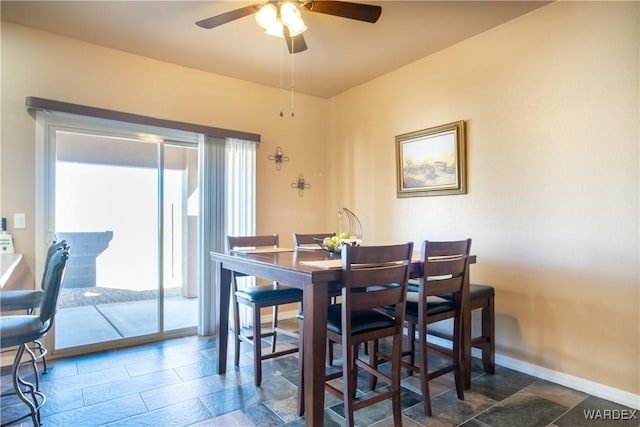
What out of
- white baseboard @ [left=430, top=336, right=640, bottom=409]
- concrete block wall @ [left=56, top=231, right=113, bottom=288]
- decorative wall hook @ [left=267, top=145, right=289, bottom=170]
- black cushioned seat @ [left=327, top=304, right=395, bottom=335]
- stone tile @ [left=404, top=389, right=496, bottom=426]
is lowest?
stone tile @ [left=404, top=389, right=496, bottom=426]

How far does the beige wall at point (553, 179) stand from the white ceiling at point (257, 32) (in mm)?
275

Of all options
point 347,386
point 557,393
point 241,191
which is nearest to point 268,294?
point 347,386

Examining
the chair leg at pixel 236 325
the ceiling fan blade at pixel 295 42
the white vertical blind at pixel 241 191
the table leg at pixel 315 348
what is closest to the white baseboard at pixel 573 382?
the table leg at pixel 315 348

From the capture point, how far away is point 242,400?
2.29 meters

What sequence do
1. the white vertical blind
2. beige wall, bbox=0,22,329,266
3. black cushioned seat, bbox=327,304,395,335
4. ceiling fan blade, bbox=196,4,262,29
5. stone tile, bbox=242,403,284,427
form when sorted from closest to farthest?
black cushioned seat, bbox=327,304,395,335
stone tile, bbox=242,403,284,427
ceiling fan blade, bbox=196,4,262,29
beige wall, bbox=0,22,329,266
the white vertical blind

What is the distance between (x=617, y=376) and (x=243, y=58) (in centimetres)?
373

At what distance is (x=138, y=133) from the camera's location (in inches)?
132

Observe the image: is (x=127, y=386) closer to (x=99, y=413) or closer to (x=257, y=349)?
(x=99, y=413)

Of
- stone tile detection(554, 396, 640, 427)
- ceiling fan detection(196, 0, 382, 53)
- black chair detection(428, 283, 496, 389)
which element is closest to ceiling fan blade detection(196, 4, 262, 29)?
ceiling fan detection(196, 0, 382, 53)

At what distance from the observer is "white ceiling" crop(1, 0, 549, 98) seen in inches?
101

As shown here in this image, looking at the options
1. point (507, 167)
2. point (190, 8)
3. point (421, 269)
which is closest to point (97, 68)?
point (190, 8)

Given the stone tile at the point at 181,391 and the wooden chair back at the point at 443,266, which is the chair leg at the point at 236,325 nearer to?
the stone tile at the point at 181,391

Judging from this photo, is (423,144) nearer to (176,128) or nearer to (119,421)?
(176,128)

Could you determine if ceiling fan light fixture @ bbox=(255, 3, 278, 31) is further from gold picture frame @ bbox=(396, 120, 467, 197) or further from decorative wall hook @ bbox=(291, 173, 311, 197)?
decorative wall hook @ bbox=(291, 173, 311, 197)
